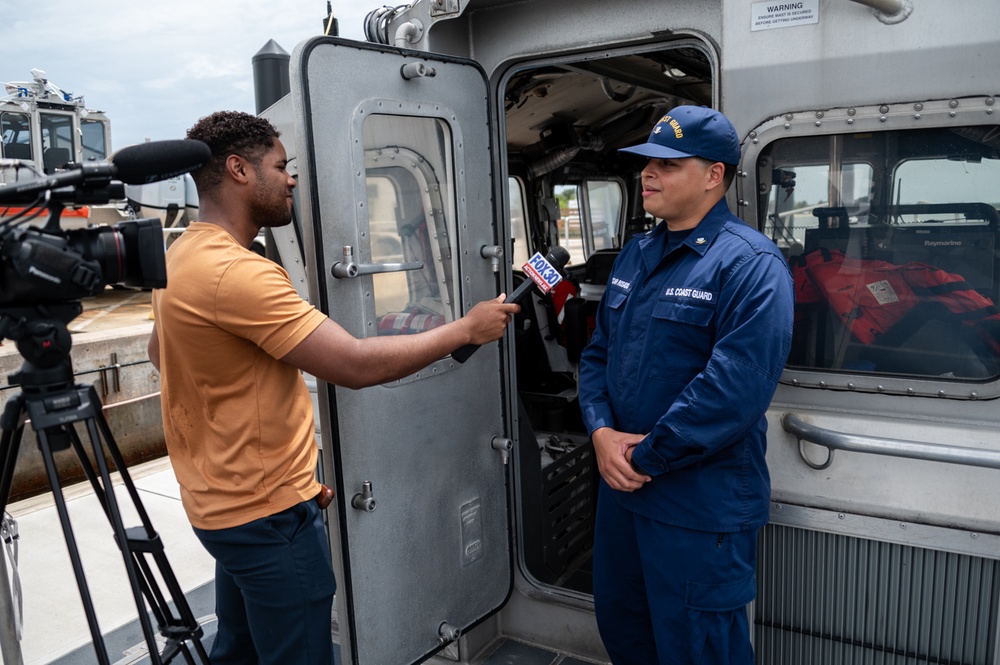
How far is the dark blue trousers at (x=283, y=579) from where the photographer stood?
6.85 feet

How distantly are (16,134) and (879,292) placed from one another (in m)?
19.0

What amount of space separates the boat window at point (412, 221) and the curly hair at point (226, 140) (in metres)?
0.44

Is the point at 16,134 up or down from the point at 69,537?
up

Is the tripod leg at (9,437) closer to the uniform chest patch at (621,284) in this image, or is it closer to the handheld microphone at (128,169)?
the handheld microphone at (128,169)

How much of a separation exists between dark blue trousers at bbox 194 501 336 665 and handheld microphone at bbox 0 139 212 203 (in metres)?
0.93

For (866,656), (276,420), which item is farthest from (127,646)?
(866,656)

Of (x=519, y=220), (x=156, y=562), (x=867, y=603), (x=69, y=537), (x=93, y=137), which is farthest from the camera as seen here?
(x=93, y=137)

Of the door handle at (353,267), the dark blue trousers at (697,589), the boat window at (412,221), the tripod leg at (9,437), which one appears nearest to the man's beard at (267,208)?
the door handle at (353,267)

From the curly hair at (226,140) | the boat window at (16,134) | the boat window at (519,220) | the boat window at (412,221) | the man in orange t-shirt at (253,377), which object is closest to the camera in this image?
the man in orange t-shirt at (253,377)

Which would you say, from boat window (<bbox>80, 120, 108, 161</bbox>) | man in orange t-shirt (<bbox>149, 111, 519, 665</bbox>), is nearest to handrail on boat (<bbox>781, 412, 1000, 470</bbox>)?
man in orange t-shirt (<bbox>149, 111, 519, 665</bbox>)

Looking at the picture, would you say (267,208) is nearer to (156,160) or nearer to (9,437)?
(156,160)

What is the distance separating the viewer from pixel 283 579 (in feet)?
6.88

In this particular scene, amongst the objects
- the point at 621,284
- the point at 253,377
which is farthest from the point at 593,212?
the point at 253,377

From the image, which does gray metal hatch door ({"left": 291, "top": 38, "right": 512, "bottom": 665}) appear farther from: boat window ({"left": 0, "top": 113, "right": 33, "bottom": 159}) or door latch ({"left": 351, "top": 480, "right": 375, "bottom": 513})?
boat window ({"left": 0, "top": 113, "right": 33, "bottom": 159})
